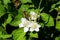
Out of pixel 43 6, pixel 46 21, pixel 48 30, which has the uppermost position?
pixel 43 6

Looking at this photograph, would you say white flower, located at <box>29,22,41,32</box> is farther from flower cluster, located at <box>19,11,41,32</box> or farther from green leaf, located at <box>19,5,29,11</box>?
green leaf, located at <box>19,5,29,11</box>

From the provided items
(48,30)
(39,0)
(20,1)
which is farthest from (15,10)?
(48,30)

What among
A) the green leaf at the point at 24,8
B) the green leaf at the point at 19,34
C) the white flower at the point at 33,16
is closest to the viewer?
the white flower at the point at 33,16

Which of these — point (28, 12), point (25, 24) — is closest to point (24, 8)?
point (28, 12)

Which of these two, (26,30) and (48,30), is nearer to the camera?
(26,30)

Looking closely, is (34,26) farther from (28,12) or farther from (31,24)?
(28,12)

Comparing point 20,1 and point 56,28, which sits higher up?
point 20,1

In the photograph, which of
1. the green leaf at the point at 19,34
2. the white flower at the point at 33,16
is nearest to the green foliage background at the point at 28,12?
the green leaf at the point at 19,34

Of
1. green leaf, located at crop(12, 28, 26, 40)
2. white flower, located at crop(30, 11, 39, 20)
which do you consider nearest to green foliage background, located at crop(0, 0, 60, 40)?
green leaf, located at crop(12, 28, 26, 40)

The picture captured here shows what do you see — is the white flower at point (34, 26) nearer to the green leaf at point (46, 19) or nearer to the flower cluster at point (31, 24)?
the flower cluster at point (31, 24)

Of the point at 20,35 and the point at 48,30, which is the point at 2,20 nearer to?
the point at 20,35

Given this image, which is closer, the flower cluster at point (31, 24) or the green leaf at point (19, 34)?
the flower cluster at point (31, 24)
